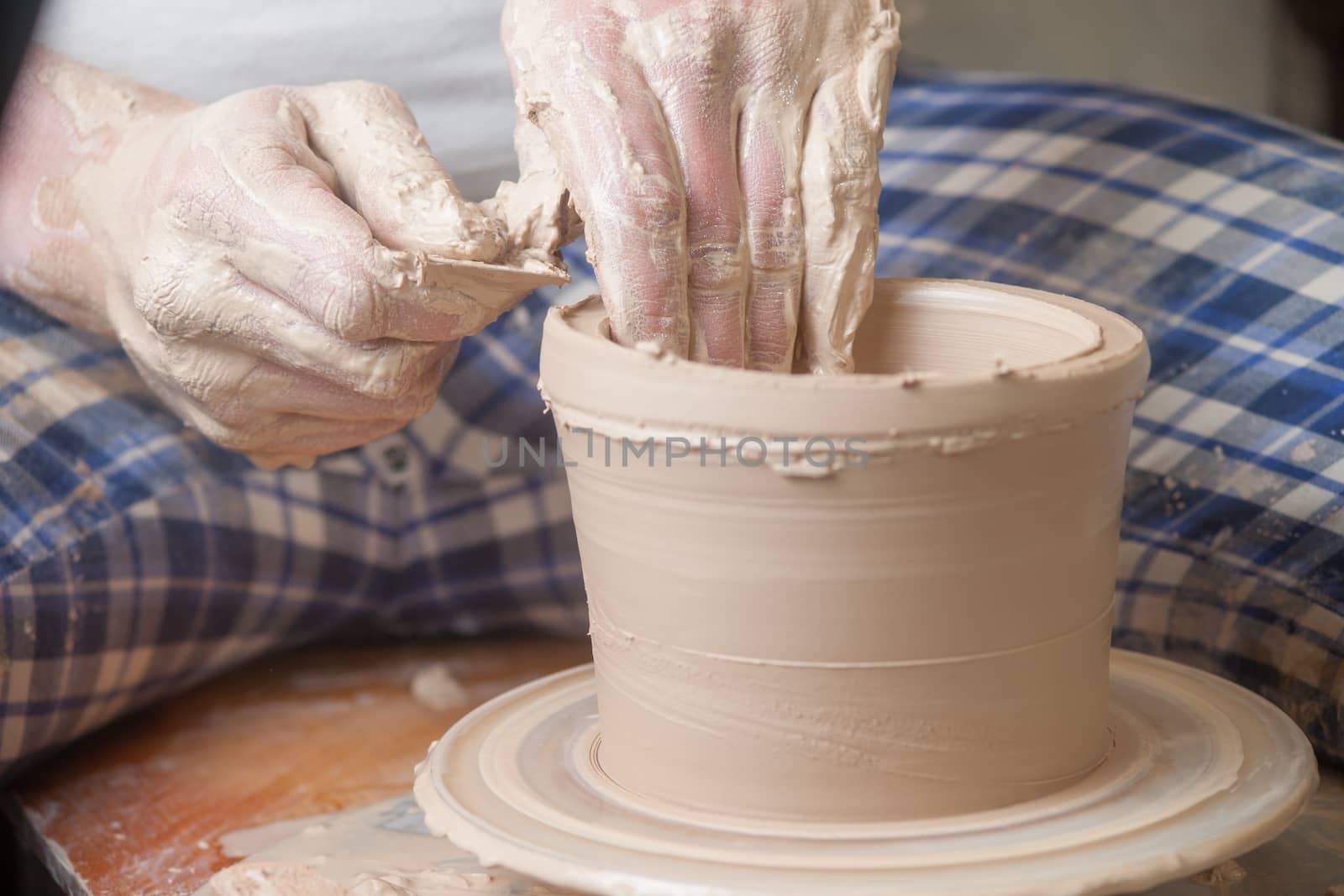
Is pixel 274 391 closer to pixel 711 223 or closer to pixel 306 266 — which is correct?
pixel 306 266

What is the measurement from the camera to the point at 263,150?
3.41ft

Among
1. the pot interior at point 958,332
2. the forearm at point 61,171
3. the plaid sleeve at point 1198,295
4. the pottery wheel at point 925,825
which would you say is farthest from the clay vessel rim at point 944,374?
the forearm at point 61,171

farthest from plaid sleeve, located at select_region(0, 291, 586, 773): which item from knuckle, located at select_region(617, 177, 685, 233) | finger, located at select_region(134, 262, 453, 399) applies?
knuckle, located at select_region(617, 177, 685, 233)

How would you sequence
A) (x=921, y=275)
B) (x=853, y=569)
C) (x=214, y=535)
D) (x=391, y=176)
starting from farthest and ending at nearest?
(x=921, y=275) < (x=214, y=535) < (x=391, y=176) < (x=853, y=569)

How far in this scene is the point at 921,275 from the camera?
5.53ft

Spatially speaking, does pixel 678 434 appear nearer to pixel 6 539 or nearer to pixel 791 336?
pixel 791 336

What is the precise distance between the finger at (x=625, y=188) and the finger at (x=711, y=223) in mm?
13

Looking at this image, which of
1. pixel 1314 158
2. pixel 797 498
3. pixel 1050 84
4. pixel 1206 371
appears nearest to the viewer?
pixel 797 498

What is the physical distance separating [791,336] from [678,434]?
0.21 m

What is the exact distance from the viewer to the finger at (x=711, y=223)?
94 cm

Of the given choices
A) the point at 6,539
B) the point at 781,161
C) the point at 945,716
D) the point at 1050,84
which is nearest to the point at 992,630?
the point at 945,716

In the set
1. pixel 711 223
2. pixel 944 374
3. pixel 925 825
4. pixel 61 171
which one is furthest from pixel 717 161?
pixel 61 171

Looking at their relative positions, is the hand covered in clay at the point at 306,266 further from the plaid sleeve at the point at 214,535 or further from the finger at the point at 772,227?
the plaid sleeve at the point at 214,535

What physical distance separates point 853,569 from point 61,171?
945 mm
